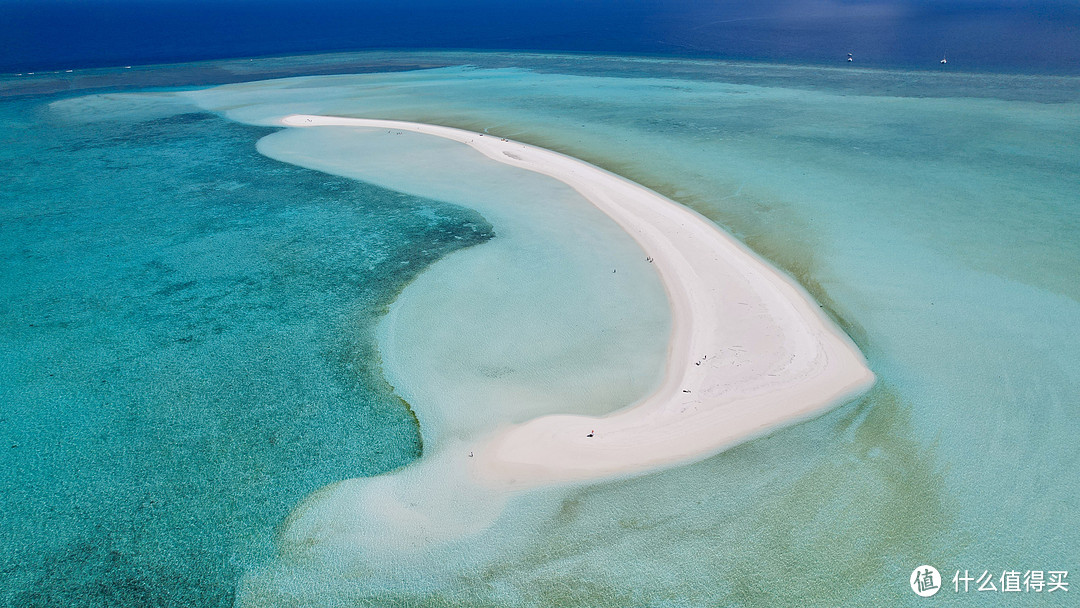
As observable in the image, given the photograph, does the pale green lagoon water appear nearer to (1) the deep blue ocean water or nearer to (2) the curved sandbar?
(2) the curved sandbar

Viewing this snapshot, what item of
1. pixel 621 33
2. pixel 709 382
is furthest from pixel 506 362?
pixel 621 33

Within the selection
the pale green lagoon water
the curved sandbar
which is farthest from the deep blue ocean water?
the curved sandbar

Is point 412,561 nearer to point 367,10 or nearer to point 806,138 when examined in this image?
point 806,138

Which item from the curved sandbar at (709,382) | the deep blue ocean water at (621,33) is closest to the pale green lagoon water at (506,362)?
the curved sandbar at (709,382)

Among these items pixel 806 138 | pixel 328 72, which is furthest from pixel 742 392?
pixel 328 72

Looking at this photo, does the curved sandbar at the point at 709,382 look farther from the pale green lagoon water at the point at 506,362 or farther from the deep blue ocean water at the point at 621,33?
the deep blue ocean water at the point at 621,33
